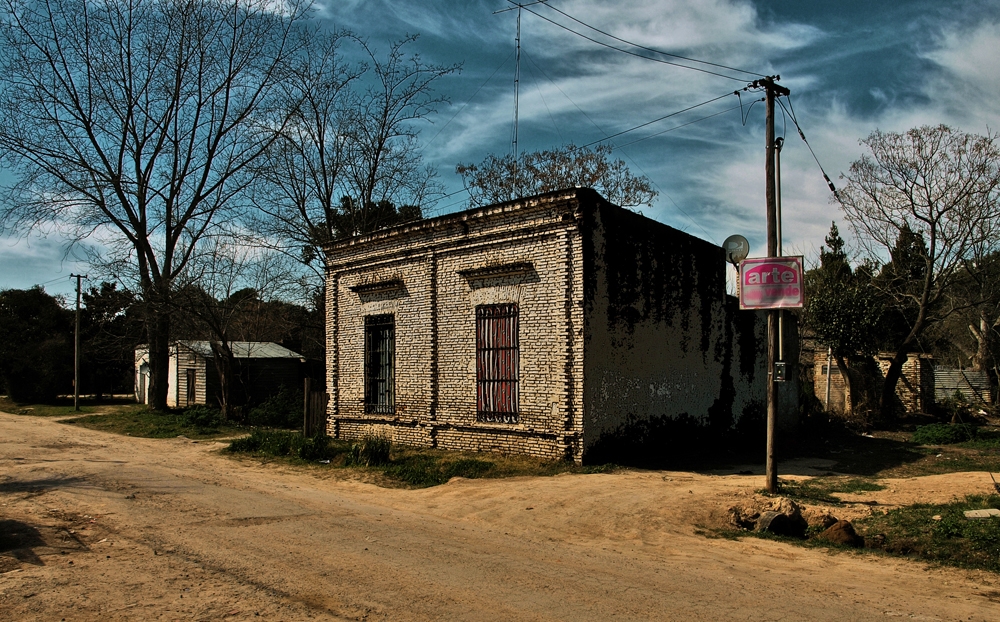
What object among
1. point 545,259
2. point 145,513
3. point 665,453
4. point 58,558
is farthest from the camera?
point 665,453

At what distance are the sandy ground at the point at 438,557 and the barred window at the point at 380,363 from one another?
15.7 feet

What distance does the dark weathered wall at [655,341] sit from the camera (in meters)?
12.6

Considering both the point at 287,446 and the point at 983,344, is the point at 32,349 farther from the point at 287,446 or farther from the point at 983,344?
the point at 983,344

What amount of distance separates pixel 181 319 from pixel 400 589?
21648mm

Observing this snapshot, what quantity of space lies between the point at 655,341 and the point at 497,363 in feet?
11.2

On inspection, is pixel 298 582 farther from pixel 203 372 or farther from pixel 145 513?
pixel 203 372

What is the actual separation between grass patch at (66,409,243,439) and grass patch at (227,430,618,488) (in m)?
5.52

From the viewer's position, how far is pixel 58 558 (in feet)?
21.3

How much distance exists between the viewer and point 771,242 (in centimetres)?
1047

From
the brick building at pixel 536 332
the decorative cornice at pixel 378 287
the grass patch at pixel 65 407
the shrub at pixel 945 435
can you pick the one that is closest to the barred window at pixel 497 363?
the brick building at pixel 536 332

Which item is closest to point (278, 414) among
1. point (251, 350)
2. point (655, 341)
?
point (251, 350)

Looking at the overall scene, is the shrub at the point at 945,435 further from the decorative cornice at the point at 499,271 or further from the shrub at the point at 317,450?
the shrub at the point at 317,450

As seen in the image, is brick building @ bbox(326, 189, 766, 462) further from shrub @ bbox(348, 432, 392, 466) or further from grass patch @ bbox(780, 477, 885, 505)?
grass patch @ bbox(780, 477, 885, 505)

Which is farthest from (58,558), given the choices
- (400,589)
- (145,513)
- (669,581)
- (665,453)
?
(665,453)
